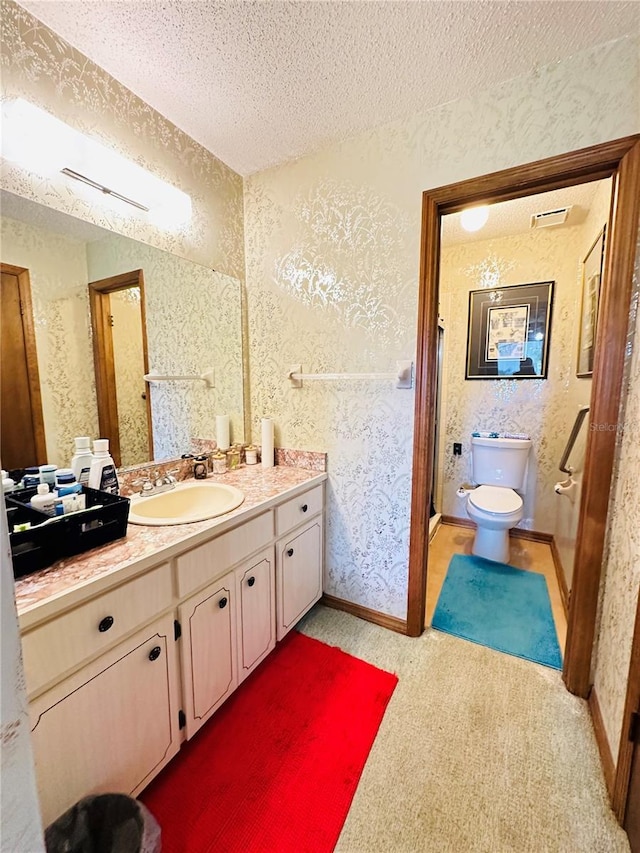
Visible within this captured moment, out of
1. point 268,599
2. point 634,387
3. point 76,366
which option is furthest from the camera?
point 268,599

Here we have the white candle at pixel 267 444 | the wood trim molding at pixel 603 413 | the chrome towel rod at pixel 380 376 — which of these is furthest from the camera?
the white candle at pixel 267 444

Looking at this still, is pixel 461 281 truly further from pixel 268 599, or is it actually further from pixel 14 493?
pixel 14 493

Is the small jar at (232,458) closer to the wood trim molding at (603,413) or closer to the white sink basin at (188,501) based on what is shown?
the white sink basin at (188,501)

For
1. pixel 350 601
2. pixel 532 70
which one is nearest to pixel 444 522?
pixel 350 601

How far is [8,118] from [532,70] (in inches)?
71.2

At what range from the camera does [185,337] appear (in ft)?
5.76

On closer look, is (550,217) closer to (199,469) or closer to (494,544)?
(494,544)

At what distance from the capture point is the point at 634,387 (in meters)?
1.18

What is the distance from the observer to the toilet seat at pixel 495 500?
2.35 metres

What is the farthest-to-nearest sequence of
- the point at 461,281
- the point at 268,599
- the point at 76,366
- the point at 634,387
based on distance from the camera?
1. the point at 461,281
2. the point at 268,599
3. the point at 76,366
4. the point at 634,387

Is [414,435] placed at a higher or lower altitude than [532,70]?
lower

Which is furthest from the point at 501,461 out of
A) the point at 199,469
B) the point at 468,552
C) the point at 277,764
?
the point at 277,764

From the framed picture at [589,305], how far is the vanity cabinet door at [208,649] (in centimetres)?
204

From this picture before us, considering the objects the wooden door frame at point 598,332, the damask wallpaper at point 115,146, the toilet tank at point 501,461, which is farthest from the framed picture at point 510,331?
the damask wallpaper at point 115,146
